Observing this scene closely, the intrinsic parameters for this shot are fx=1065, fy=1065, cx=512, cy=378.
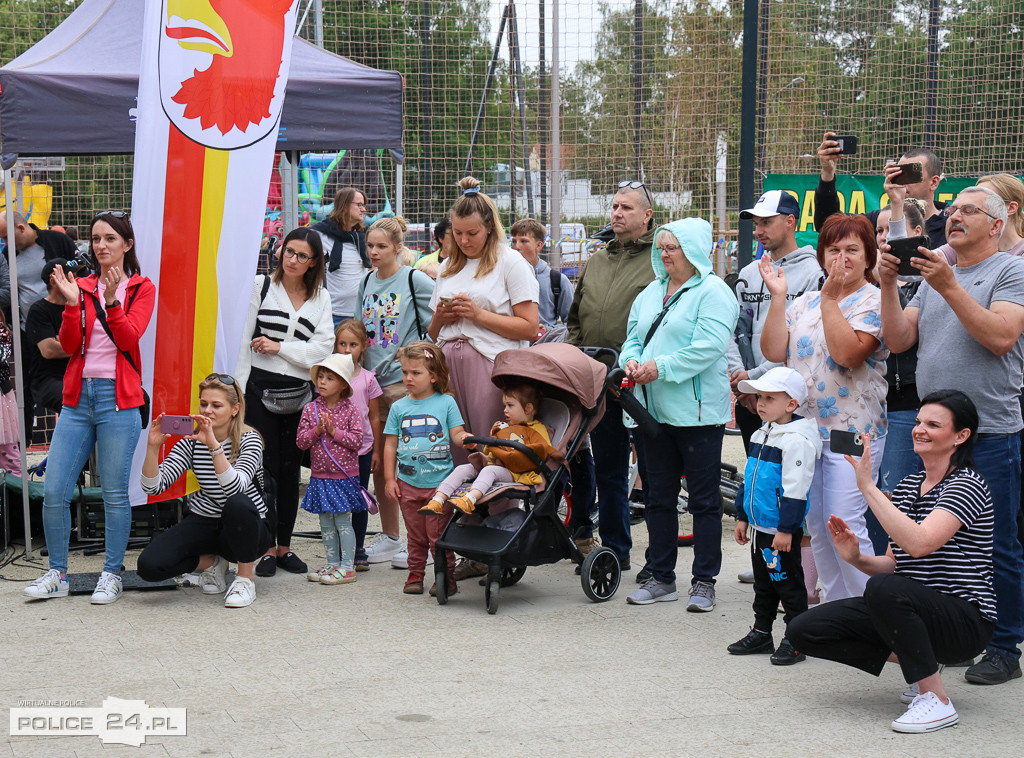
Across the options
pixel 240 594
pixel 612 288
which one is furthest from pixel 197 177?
pixel 612 288

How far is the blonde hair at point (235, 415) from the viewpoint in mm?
5359

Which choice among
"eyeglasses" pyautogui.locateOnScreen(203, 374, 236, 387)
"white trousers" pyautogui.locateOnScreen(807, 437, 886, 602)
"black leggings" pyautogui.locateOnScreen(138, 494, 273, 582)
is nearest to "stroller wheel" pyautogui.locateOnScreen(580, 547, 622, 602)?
"white trousers" pyautogui.locateOnScreen(807, 437, 886, 602)

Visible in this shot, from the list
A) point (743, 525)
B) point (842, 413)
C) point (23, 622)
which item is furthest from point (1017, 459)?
point (23, 622)

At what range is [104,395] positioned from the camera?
524 cm

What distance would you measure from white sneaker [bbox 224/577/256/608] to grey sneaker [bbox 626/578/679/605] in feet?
6.17

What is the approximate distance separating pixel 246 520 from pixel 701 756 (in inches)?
107

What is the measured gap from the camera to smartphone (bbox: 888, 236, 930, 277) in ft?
12.8

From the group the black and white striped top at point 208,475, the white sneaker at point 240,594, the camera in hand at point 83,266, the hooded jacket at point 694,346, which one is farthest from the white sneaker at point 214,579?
the hooded jacket at point 694,346

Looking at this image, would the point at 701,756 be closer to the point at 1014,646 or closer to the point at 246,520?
the point at 1014,646

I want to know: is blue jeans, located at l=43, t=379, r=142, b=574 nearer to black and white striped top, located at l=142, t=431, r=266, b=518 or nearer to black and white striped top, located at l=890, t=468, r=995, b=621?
black and white striped top, located at l=142, t=431, r=266, b=518

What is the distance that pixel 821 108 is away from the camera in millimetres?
12266

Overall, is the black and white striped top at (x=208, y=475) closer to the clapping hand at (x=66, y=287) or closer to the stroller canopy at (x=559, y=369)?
the clapping hand at (x=66, y=287)

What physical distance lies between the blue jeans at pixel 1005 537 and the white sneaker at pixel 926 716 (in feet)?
1.86

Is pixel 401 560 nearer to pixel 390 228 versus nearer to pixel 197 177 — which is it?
pixel 390 228
